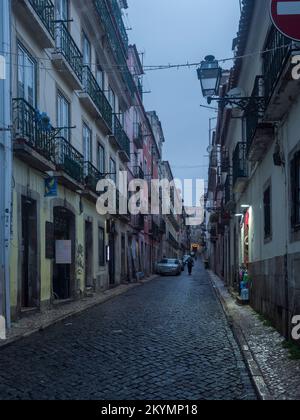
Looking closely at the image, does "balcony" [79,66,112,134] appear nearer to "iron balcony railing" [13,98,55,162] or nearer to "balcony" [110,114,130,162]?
"balcony" [110,114,130,162]

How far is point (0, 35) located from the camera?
35.0ft

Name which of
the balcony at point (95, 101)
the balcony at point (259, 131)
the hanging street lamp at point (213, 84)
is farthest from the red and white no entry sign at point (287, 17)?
the balcony at point (95, 101)

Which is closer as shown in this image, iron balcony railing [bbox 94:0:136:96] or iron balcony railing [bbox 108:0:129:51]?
iron balcony railing [bbox 94:0:136:96]

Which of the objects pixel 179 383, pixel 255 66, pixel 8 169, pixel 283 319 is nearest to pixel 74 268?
pixel 8 169

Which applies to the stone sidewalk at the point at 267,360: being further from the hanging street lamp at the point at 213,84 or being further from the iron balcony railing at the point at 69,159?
the iron balcony railing at the point at 69,159

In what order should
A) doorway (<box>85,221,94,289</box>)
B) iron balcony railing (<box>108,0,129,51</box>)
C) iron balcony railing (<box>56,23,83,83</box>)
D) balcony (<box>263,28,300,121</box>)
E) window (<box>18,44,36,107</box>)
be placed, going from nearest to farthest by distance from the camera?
balcony (<box>263,28,300,121</box>) → window (<box>18,44,36,107</box>) → iron balcony railing (<box>56,23,83,83</box>) → doorway (<box>85,221,94,289</box>) → iron balcony railing (<box>108,0,129,51</box>)

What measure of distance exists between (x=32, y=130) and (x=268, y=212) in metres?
5.21

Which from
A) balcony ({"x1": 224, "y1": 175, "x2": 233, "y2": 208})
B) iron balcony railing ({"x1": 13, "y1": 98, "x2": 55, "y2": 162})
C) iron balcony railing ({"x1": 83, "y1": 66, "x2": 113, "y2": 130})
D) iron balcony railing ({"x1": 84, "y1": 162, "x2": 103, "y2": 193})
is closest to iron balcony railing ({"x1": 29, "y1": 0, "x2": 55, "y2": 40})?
iron balcony railing ({"x1": 13, "y1": 98, "x2": 55, "y2": 162})

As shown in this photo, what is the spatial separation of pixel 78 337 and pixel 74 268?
285 inches

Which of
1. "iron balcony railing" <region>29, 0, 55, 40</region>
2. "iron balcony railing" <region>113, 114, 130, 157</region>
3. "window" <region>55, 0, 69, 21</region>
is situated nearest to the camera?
"iron balcony railing" <region>29, 0, 55, 40</region>

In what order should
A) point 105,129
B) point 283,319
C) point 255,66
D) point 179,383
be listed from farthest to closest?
1. point 105,129
2. point 255,66
3. point 283,319
4. point 179,383

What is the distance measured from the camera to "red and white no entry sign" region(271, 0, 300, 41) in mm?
4023

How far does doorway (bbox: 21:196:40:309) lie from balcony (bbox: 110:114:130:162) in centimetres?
1029
